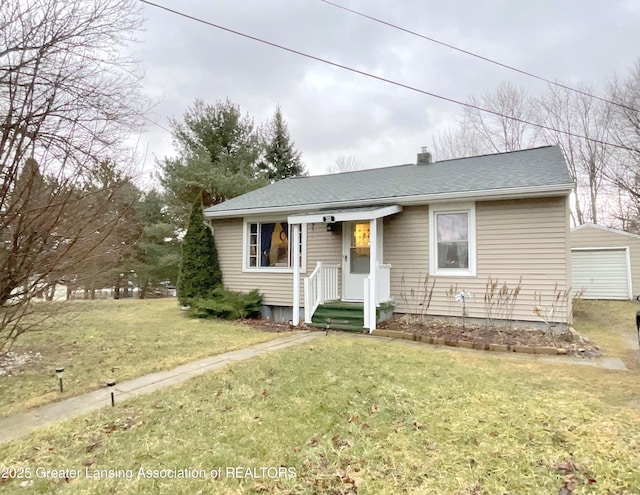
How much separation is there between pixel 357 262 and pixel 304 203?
1953 millimetres

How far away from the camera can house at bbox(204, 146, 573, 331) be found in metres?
7.17

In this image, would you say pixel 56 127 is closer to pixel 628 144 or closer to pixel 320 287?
pixel 320 287

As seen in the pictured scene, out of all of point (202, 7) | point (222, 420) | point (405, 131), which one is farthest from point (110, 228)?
point (405, 131)

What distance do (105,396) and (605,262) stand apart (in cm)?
1545

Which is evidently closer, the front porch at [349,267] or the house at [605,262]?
the front porch at [349,267]

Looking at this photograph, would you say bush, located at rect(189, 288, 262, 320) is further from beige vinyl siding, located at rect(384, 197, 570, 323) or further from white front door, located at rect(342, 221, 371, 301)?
beige vinyl siding, located at rect(384, 197, 570, 323)

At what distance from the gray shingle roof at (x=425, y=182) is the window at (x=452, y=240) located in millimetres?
505

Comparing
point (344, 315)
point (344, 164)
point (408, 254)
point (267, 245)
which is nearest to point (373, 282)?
point (344, 315)

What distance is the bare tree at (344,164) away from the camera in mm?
27597

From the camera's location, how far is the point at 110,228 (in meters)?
4.02

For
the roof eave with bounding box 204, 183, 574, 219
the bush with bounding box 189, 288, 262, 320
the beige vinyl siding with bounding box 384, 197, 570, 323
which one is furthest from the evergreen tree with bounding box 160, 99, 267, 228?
the beige vinyl siding with bounding box 384, 197, 570, 323

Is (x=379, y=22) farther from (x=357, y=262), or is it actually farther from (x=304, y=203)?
(x=357, y=262)

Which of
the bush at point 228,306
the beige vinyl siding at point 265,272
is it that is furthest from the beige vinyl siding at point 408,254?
the bush at point 228,306

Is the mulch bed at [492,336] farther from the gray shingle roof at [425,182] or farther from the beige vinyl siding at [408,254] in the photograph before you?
the gray shingle roof at [425,182]
